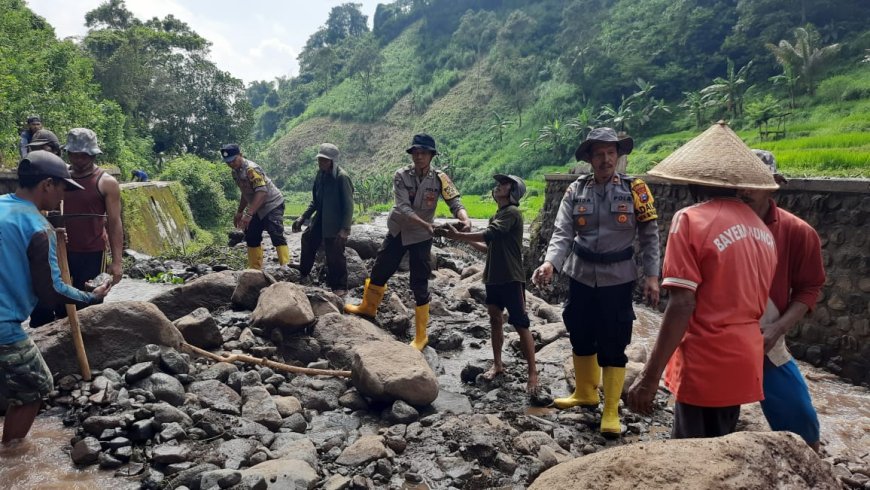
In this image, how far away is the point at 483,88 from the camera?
67562 mm

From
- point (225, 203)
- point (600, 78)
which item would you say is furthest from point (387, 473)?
point (600, 78)

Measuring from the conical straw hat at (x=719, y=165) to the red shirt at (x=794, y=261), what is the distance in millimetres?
406

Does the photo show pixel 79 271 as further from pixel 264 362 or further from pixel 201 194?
pixel 201 194

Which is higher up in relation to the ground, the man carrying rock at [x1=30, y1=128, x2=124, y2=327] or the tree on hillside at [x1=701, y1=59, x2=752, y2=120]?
the tree on hillside at [x1=701, y1=59, x2=752, y2=120]

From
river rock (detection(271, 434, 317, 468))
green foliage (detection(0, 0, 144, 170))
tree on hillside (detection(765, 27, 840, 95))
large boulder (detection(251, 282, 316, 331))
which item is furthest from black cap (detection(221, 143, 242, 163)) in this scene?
tree on hillside (detection(765, 27, 840, 95))

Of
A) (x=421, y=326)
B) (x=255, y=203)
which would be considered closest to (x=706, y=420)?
(x=421, y=326)

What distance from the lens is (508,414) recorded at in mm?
4676

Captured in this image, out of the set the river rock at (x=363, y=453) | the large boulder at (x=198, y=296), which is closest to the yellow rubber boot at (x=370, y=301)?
the large boulder at (x=198, y=296)

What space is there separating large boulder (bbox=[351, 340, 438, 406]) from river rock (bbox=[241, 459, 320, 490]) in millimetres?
1220

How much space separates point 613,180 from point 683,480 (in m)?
2.77

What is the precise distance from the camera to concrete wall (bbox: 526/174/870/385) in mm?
6441

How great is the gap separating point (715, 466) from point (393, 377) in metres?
3.00

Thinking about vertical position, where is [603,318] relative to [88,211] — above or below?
below

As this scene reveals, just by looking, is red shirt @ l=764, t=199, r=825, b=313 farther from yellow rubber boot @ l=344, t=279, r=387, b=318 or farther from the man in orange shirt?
yellow rubber boot @ l=344, t=279, r=387, b=318
